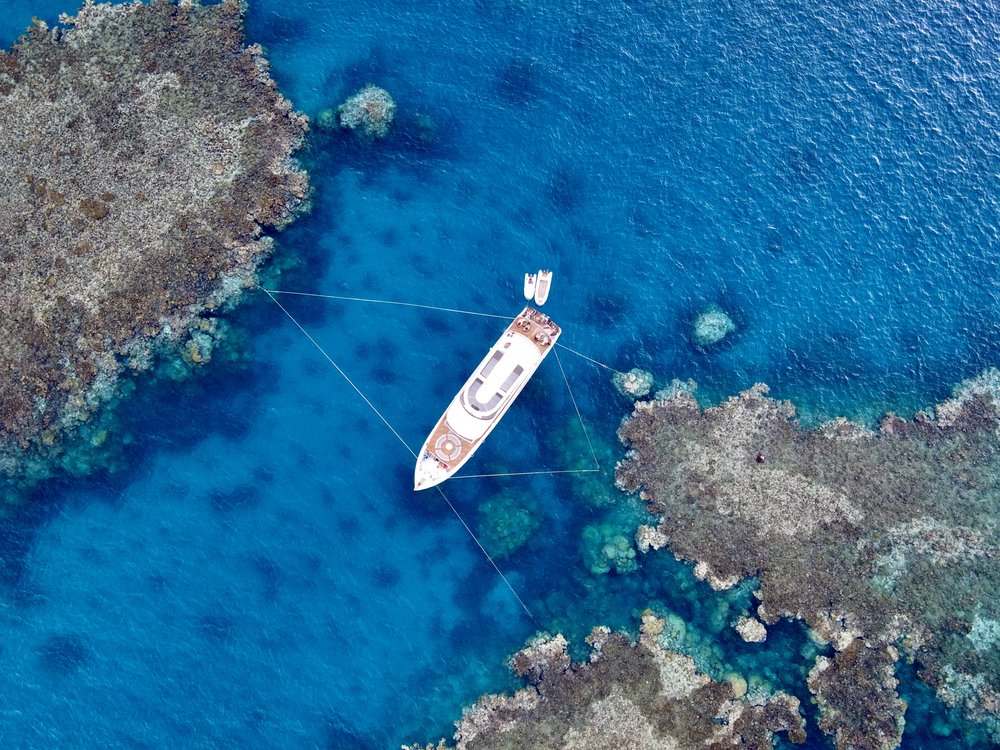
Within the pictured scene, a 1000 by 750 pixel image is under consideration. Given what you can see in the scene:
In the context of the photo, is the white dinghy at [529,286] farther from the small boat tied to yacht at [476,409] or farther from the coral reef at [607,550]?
the coral reef at [607,550]

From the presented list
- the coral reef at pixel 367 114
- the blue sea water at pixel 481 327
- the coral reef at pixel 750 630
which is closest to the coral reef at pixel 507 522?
the blue sea water at pixel 481 327

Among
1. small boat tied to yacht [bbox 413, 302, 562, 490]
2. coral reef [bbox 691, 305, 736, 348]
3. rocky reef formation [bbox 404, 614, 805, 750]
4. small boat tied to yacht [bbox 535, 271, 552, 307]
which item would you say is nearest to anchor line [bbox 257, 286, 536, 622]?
small boat tied to yacht [bbox 413, 302, 562, 490]

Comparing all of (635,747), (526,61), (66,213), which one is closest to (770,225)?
(526,61)

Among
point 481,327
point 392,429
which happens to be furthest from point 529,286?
point 392,429

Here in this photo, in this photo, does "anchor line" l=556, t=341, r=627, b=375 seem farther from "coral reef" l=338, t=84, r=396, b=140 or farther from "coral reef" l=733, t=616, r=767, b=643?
"coral reef" l=338, t=84, r=396, b=140

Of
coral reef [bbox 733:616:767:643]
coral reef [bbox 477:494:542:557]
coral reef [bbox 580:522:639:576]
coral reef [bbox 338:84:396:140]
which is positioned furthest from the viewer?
coral reef [bbox 338:84:396:140]

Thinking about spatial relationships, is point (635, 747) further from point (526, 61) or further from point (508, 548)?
point (526, 61)

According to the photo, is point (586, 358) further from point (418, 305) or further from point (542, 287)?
point (418, 305)
